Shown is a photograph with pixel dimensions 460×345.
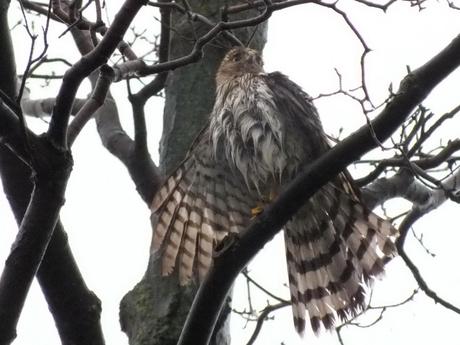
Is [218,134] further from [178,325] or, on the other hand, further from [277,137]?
[178,325]

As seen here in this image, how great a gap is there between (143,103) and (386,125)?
160 centimetres

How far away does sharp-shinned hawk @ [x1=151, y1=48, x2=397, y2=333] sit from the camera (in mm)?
4309

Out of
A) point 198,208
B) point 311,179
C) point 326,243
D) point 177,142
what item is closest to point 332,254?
point 326,243

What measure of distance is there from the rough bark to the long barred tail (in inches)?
29.3

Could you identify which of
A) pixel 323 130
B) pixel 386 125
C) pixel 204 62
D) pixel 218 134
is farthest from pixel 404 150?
pixel 204 62

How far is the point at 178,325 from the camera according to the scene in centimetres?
378

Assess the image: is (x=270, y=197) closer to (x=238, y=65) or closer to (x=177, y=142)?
(x=177, y=142)

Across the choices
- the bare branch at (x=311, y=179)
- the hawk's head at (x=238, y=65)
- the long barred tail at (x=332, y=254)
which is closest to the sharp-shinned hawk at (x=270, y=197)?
the long barred tail at (x=332, y=254)

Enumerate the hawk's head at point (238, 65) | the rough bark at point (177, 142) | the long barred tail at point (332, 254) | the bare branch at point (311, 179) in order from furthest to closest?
the hawk's head at point (238, 65) → the long barred tail at point (332, 254) → the rough bark at point (177, 142) → the bare branch at point (311, 179)

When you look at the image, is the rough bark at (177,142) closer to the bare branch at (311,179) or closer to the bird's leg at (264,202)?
the bird's leg at (264,202)

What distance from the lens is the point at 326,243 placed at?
458cm

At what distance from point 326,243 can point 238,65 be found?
1422 millimetres

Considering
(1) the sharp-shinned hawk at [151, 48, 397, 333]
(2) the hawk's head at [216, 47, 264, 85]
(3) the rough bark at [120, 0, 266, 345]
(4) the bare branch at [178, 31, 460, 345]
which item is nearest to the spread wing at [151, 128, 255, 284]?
(1) the sharp-shinned hawk at [151, 48, 397, 333]

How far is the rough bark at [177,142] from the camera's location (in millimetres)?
3799
